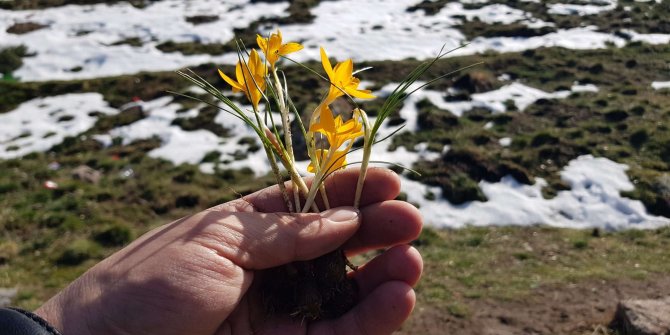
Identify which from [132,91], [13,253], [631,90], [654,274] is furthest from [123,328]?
[631,90]

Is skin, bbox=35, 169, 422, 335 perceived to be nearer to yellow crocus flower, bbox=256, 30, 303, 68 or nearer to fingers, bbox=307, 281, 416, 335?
fingers, bbox=307, 281, 416, 335

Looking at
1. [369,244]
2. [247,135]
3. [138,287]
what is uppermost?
[138,287]

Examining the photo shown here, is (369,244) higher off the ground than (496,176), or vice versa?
(369,244)

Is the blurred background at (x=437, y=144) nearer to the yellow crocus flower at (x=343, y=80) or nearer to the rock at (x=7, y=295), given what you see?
the rock at (x=7, y=295)

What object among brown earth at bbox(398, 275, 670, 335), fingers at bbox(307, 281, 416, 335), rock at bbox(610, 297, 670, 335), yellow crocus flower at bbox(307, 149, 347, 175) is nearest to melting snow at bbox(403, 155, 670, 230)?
brown earth at bbox(398, 275, 670, 335)

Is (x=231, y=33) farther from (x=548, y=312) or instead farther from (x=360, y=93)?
(x=360, y=93)

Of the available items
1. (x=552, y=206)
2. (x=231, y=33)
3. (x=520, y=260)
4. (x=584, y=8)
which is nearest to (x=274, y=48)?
(x=520, y=260)

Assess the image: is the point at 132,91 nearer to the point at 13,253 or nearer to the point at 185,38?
the point at 185,38
